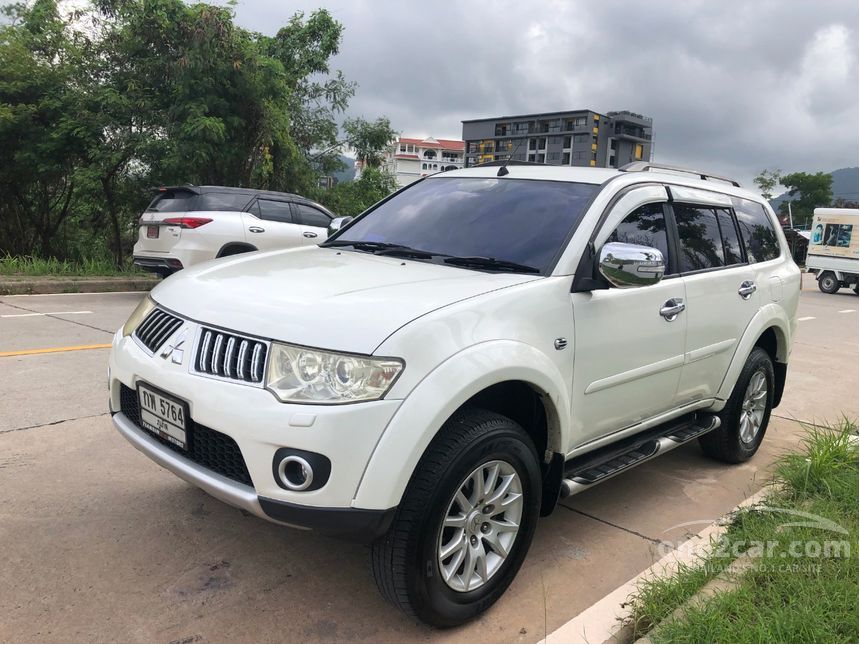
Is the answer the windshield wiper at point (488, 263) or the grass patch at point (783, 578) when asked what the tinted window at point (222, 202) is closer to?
the windshield wiper at point (488, 263)

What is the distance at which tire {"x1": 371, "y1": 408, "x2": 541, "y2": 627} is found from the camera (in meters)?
2.39

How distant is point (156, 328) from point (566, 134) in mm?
110890

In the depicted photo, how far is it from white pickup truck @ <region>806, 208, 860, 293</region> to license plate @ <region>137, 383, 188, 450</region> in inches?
961

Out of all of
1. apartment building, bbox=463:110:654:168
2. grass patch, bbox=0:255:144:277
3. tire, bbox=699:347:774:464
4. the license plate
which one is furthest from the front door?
apartment building, bbox=463:110:654:168

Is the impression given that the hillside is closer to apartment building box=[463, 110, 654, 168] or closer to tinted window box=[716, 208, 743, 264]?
tinted window box=[716, 208, 743, 264]

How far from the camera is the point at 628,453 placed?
3539 millimetres

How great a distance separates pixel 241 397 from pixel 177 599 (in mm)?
979

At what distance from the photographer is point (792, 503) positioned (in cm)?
369

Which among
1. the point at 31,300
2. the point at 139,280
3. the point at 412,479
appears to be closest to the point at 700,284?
the point at 412,479

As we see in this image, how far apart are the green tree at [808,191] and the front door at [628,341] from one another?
234ft

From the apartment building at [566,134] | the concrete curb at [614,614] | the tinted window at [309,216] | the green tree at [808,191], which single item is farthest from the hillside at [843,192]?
the apartment building at [566,134]

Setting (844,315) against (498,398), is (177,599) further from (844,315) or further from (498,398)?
(844,315)

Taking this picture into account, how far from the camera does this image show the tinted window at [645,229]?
3.51 m

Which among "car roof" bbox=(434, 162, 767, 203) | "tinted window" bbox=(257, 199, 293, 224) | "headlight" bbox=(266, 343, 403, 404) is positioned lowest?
"headlight" bbox=(266, 343, 403, 404)
